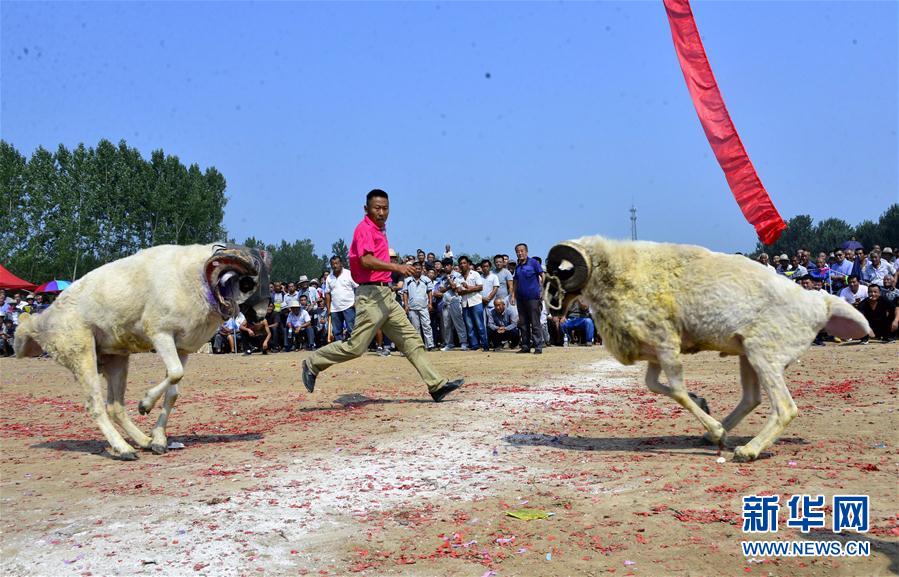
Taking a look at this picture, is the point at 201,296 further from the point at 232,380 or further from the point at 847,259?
the point at 847,259

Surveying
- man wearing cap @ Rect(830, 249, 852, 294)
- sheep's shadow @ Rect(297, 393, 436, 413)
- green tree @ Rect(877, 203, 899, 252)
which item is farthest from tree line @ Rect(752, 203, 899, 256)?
sheep's shadow @ Rect(297, 393, 436, 413)

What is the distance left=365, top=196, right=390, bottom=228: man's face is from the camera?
32.7ft

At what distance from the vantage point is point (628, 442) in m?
7.67

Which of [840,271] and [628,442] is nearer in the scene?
[628,442]

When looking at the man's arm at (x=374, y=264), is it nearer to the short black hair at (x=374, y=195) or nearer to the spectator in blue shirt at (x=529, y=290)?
the short black hair at (x=374, y=195)

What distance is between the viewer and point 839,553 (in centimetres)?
455

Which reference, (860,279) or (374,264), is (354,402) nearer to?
(374,264)

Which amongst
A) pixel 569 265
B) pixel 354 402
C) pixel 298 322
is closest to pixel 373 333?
pixel 354 402

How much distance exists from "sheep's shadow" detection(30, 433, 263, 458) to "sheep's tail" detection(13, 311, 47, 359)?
3.42ft

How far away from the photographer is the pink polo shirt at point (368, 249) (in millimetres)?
9750

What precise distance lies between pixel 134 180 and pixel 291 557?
57711 millimetres

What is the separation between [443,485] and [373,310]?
13.1ft

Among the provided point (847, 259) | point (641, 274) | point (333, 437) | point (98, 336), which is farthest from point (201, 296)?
point (847, 259)

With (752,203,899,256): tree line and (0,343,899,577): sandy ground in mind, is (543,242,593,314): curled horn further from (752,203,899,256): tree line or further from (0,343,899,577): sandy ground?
(752,203,899,256): tree line
